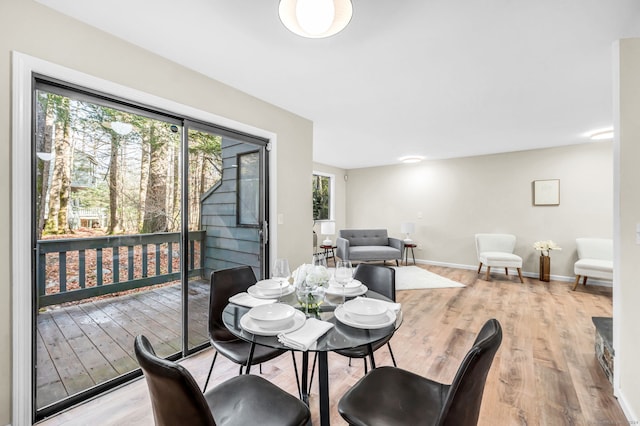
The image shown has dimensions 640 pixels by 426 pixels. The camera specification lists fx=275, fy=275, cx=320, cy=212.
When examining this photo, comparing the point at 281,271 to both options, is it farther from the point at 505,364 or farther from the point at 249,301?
the point at 505,364

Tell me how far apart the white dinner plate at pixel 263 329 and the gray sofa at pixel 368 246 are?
4368mm

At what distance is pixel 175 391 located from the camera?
82cm

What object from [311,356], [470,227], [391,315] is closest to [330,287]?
[391,315]

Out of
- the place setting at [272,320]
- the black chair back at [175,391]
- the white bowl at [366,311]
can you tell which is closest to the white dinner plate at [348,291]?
the white bowl at [366,311]

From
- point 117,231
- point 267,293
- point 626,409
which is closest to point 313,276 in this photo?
point 267,293

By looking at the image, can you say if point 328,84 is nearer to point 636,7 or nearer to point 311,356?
point 636,7

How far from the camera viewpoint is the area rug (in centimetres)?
457

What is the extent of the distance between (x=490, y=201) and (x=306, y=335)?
18.6 ft

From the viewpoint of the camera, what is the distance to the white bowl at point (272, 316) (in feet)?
4.17

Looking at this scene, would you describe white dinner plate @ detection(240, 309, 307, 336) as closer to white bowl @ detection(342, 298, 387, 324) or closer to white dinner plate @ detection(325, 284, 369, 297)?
white bowl @ detection(342, 298, 387, 324)

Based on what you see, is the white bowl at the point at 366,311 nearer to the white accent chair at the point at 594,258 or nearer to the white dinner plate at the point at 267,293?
the white dinner plate at the point at 267,293

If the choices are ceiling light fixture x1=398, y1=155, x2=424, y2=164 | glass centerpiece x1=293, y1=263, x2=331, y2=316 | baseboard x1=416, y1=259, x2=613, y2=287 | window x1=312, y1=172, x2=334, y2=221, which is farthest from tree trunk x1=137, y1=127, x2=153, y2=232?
baseboard x1=416, y1=259, x2=613, y2=287

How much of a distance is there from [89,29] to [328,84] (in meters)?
1.75

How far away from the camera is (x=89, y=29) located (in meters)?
1.74
